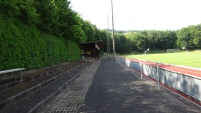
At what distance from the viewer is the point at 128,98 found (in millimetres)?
8445

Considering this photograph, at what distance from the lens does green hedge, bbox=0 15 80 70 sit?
11180 mm

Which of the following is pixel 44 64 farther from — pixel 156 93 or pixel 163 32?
pixel 163 32

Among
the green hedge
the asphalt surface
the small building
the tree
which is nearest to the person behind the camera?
the asphalt surface

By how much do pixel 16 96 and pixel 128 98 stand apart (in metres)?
4.34

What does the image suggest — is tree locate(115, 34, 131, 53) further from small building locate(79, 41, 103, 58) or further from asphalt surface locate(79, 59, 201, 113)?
asphalt surface locate(79, 59, 201, 113)

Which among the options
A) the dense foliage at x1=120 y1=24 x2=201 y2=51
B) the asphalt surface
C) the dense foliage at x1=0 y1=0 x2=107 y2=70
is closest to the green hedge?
the dense foliage at x1=0 y1=0 x2=107 y2=70

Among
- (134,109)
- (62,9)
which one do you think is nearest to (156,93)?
(134,109)

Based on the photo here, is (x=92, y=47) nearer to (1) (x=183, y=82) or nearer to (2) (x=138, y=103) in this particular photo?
(1) (x=183, y=82)

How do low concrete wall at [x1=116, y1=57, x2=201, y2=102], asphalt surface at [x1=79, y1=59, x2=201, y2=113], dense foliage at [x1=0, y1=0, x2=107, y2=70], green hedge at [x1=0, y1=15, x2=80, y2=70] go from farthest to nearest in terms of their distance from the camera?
dense foliage at [x1=0, y1=0, x2=107, y2=70]
green hedge at [x1=0, y1=15, x2=80, y2=70]
low concrete wall at [x1=116, y1=57, x2=201, y2=102]
asphalt surface at [x1=79, y1=59, x2=201, y2=113]

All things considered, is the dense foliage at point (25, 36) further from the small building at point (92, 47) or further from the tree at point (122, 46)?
the tree at point (122, 46)

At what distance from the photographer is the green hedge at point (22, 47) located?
1118 cm

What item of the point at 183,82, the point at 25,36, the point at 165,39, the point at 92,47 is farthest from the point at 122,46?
the point at 183,82

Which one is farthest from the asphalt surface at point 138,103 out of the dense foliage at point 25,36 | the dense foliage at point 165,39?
the dense foliage at point 165,39

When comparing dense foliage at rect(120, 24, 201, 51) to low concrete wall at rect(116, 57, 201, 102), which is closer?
low concrete wall at rect(116, 57, 201, 102)
